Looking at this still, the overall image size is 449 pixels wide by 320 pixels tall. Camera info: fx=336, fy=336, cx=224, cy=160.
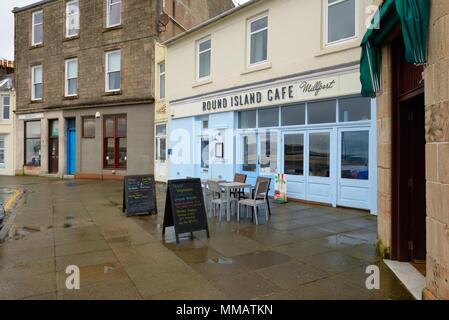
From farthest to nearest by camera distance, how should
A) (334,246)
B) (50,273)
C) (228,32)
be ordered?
(228,32)
(334,246)
(50,273)

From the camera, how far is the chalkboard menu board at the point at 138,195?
8.12 meters

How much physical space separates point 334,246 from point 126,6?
51.1 feet

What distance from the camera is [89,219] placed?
7.89 metres

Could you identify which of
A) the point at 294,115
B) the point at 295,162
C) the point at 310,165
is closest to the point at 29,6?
the point at 294,115

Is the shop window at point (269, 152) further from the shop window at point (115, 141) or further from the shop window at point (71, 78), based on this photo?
the shop window at point (71, 78)

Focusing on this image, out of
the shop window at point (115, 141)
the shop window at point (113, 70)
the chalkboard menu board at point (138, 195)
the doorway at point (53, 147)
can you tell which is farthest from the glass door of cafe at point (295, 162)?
the doorway at point (53, 147)

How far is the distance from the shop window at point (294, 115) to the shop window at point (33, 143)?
16.0 metres

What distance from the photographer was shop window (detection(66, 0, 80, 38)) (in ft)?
59.9

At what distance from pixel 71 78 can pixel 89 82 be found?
1.69 m

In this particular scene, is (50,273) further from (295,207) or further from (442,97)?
(295,207)

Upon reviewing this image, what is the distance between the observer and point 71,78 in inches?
733

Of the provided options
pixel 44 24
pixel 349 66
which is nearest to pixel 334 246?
pixel 349 66
